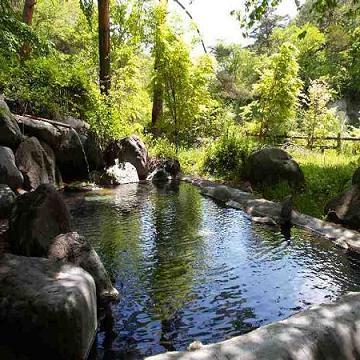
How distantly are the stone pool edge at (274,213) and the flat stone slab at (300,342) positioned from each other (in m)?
3.66

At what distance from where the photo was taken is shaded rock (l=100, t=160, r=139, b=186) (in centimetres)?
1425

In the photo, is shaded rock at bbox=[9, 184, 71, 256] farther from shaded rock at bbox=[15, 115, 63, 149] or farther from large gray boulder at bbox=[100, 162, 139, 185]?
large gray boulder at bbox=[100, 162, 139, 185]

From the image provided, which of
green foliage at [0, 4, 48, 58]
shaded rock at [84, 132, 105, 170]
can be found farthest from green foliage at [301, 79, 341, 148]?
green foliage at [0, 4, 48, 58]

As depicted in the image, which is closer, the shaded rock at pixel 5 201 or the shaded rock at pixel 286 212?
the shaded rock at pixel 5 201

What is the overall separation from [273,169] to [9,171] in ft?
22.8

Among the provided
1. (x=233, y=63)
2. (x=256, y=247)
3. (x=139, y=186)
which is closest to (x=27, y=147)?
(x=139, y=186)

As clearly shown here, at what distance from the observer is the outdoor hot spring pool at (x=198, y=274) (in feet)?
14.7

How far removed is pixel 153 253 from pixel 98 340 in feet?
9.04

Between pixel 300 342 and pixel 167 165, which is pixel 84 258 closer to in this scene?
pixel 300 342

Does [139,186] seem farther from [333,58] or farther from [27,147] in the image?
[333,58]

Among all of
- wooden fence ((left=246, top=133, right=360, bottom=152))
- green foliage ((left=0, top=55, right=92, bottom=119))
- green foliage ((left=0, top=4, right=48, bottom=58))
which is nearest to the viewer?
green foliage ((left=0, top=4, right=48, bottom=58))

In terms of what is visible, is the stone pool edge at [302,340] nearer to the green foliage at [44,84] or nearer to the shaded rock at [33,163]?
the shaded rock at [33,163]

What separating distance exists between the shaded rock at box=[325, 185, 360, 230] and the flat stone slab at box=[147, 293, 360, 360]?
14.8 feet

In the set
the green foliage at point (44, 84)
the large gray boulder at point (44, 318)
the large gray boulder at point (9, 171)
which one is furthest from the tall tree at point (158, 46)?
the large gray boulder at point (44, 318)
